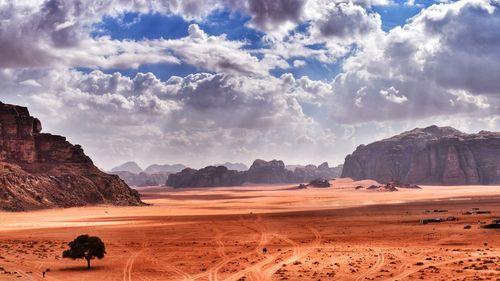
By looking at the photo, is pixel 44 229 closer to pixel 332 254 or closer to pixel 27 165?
pixel 332 254

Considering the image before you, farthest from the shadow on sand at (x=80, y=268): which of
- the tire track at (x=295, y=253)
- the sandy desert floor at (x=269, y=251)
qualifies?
the tire track at (x=295, y=253)

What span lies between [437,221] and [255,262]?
37629 millimetres

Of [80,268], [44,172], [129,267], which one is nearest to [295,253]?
[129,267]

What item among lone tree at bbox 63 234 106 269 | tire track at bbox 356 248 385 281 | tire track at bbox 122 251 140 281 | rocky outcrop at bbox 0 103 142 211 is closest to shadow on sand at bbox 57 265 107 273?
lone tree at bbox 63 234 106 269

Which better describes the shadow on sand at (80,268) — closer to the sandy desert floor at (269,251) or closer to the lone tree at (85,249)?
the sandy desert floor at (269,251)

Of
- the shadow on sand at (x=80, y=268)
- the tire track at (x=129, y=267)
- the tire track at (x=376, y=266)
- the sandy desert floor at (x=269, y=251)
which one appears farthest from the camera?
the shadow on sand at (x=80, y=268)

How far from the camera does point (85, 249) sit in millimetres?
38500

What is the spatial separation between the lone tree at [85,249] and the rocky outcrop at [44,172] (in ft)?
248

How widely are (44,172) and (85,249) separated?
100565 millimetres

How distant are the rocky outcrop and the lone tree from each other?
7567cm

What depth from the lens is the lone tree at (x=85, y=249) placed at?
126ft

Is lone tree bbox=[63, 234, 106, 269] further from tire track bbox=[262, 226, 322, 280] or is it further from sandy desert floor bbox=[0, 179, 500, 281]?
tire track bbox=[262, 226, 322, 280]

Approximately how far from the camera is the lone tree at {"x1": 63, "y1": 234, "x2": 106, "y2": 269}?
126 feet

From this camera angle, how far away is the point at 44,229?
70.6 meters
